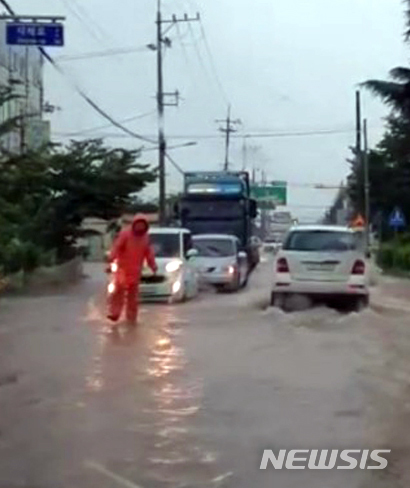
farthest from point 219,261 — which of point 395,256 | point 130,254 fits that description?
point 395,256

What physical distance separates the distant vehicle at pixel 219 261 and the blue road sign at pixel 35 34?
7.29m

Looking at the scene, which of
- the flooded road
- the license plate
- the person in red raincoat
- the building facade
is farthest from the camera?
the building facade

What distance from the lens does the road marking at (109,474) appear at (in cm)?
904

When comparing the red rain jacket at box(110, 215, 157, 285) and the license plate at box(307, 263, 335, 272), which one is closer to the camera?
the red rain jacket at box(110, 215, 157, 285)

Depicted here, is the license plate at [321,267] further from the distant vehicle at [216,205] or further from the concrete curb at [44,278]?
the distant vehicle at [216,205]

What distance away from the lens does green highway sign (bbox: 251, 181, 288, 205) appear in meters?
108

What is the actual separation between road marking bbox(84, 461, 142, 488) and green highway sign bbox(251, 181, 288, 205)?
96.5 meters

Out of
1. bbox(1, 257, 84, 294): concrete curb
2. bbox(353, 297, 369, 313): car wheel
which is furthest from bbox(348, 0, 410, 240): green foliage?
bbox(353, 297, 369, 313): car wheel

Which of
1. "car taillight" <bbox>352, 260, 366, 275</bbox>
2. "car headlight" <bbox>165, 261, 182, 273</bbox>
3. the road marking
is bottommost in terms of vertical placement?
the road marking

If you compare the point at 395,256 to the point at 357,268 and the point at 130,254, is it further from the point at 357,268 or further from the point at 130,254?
the point at 130,254

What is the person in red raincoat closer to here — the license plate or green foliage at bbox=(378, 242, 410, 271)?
the license plate

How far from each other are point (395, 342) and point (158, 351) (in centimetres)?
364

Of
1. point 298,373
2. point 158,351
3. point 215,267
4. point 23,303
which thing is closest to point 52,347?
point 158,351

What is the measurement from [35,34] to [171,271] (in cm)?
595
